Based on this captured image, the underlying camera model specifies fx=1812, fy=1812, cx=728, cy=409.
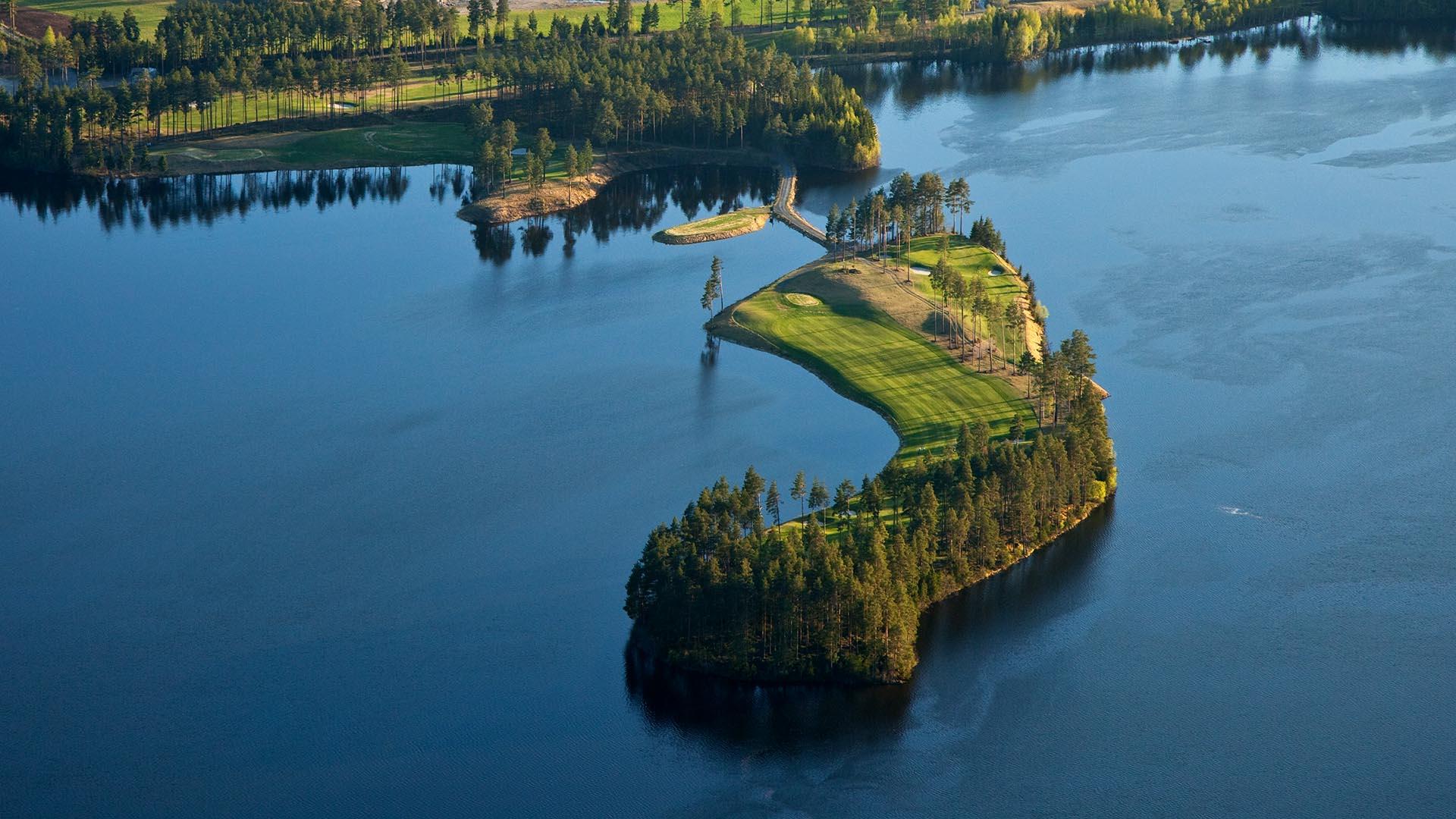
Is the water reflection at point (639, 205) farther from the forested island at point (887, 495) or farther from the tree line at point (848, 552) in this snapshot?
the tree line at point (848, 552)

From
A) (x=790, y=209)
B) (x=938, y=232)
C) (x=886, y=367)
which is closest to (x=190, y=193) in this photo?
(x=790, y=209)

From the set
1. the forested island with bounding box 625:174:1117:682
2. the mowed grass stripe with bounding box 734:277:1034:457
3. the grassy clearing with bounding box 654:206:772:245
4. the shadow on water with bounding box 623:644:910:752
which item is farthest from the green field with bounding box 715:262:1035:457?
the shadow on water with bounding box 623:644:910:752

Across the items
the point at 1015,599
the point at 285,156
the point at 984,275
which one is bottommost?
the point at 1015,599

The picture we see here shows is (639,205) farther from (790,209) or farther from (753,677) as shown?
(753,677)

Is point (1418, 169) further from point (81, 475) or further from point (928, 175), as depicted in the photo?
point (81, 475)

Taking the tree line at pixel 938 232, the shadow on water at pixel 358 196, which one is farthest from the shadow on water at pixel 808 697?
the shadow on water at pixel 358 196

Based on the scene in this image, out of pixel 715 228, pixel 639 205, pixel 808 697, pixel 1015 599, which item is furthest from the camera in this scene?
pixel 639 205
